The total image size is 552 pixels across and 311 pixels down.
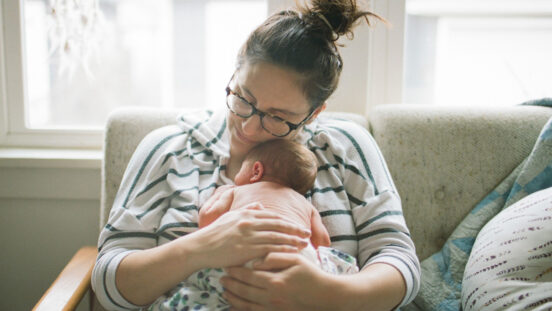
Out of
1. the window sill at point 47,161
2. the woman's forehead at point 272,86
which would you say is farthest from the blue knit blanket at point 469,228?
the window sill at point 47,161

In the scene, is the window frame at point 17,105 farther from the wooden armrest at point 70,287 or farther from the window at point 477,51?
the window at point 477,51

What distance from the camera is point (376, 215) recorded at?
3.79 feet

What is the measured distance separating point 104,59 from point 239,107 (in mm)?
1145

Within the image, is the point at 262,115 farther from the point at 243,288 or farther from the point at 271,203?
the point at 243,288

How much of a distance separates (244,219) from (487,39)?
5.06 feet

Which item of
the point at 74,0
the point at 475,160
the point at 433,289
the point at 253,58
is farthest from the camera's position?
the point at 74,0

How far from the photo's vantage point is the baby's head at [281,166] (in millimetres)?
1102

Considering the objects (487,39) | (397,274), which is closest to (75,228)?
(397,274)

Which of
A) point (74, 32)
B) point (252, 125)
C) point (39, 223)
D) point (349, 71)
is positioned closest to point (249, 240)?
point (252, 125)

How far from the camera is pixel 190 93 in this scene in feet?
6.59

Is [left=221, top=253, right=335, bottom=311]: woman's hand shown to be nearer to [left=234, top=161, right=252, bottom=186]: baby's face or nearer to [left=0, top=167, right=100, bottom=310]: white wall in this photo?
[left=234, top=161, right=252, bottom=186]: baby's face

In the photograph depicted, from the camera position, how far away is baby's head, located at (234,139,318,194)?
1.10 meters

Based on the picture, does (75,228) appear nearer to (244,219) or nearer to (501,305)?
(244,219)

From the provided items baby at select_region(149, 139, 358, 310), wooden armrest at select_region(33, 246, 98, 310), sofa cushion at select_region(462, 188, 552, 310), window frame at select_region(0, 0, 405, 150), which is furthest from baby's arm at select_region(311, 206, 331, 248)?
window frame at select_region(0, 0, 405, 150)
